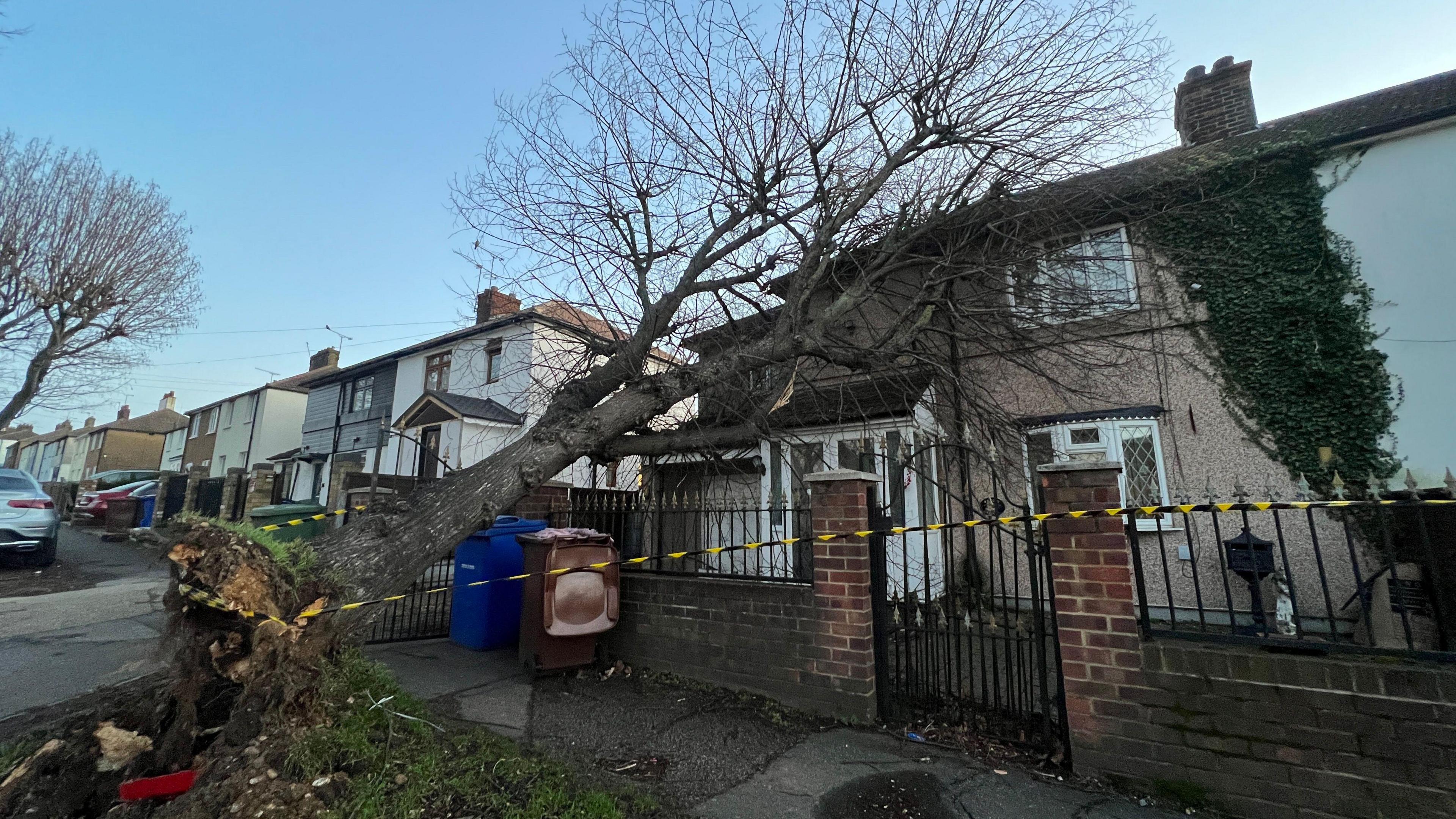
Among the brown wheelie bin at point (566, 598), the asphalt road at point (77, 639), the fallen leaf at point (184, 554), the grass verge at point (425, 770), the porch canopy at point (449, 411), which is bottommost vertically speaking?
the grass verge at point (425, 770)

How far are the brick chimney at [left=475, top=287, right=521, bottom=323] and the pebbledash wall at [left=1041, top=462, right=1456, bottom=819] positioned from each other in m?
5.99

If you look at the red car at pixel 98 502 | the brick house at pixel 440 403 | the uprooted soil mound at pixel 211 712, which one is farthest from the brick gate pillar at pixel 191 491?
the uprooted soil mound at pixel 211 712

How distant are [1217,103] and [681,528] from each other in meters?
10.7

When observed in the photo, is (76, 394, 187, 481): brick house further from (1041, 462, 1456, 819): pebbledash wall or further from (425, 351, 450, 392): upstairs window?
(1041, 462, 1456, 819): pebbledash wall

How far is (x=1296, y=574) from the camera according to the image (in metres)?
7.02

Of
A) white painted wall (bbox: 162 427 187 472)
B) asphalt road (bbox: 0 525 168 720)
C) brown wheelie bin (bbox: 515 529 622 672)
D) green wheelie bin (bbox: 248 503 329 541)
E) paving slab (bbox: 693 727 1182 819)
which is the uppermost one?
white painted wall (bbox: 162 427 187 472)

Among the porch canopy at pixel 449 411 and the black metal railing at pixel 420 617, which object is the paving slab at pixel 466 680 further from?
the porch canopy at pixel 449 411

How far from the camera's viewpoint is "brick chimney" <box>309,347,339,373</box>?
2981 cm

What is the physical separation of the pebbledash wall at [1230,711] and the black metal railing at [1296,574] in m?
0.15

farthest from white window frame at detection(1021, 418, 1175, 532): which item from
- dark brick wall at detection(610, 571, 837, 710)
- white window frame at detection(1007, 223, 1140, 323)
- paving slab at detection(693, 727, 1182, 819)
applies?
paving slab at detection(693, 727, 1182, 819)

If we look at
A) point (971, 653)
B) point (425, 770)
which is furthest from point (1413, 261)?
point (425, 770)

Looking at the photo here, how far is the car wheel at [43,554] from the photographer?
10.3 m

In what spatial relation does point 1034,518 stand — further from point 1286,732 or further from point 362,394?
point 362,394

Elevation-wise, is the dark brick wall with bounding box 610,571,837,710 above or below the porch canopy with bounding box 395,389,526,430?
below
